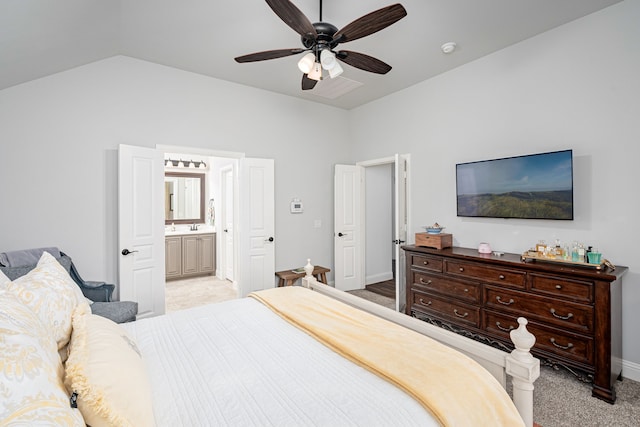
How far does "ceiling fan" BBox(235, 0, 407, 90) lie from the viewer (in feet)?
6.02

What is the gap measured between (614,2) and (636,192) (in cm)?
157

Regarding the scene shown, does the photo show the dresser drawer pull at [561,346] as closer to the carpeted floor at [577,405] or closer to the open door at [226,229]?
the carpeted floor at [577,405]

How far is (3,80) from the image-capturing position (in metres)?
2.64

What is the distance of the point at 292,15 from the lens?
1.87 meters

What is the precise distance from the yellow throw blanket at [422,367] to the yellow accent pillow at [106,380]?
33.7 inches

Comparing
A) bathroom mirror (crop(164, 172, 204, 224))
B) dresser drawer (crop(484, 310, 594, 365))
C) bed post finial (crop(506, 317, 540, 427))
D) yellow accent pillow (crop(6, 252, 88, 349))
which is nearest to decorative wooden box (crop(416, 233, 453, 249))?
dresser drawer (crop(484, 310, 594, 365))

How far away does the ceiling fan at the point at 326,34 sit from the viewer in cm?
183

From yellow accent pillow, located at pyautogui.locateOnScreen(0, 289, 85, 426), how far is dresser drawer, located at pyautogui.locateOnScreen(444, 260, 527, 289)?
9.95 feet

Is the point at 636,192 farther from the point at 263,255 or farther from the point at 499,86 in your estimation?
the point at 263,255

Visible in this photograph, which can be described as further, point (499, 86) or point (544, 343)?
point (499, 86)

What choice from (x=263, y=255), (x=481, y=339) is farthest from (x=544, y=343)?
(x=263, y=255)

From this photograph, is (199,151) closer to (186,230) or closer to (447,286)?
(186,230)

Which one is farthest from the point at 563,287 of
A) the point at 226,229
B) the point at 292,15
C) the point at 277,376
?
the point at 226,229

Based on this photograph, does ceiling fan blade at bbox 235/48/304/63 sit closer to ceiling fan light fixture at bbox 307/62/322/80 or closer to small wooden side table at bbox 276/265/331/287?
ceiling fan light fixture at bbox 307/62/322/80
